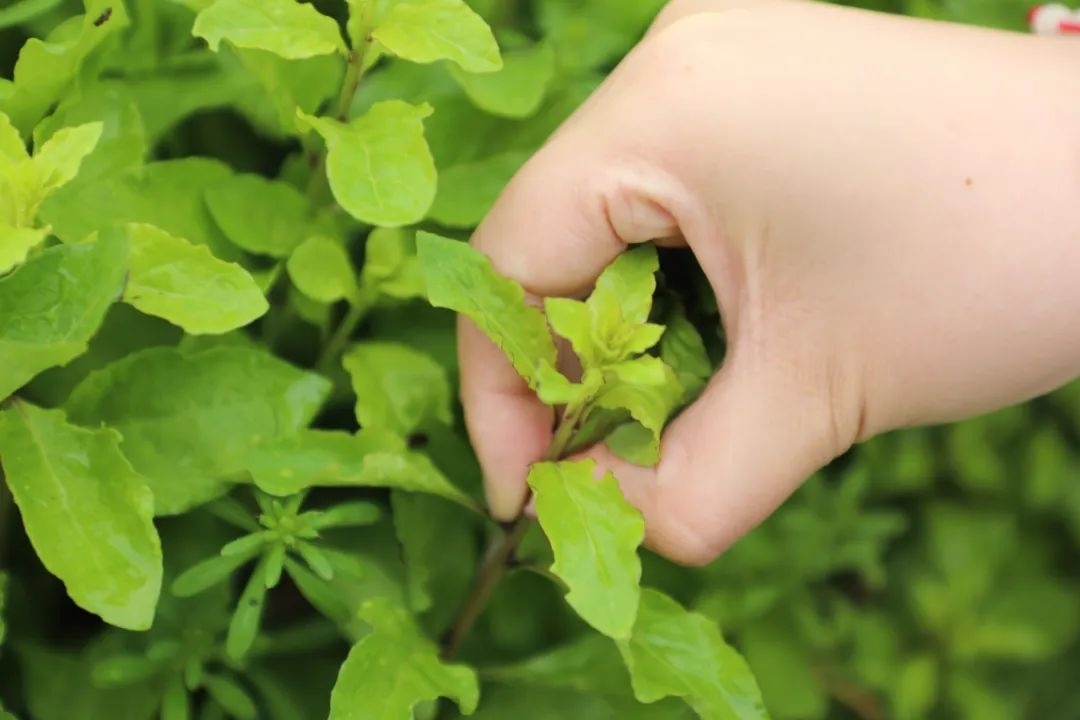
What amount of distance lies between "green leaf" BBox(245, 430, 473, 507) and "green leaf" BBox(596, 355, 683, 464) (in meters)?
0.12

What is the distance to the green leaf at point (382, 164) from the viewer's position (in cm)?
57

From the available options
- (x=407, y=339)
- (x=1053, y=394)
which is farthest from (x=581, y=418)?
(x=1053, y=394)

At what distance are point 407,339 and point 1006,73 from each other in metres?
0.44

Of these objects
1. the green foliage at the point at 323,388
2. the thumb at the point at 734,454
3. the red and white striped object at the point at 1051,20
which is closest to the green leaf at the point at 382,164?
the green foliage at the point at 323,388

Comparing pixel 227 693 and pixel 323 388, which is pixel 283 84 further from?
pixel 227 693

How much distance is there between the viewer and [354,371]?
2.33 feet

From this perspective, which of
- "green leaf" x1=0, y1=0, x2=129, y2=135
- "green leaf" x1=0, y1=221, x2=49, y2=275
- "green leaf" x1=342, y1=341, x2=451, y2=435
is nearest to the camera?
"green leaf" x1=0, y1=221, x2=49, y2=275

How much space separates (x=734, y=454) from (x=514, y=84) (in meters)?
0.31

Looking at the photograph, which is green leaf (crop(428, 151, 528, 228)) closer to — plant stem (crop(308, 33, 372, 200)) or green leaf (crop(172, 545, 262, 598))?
plant stem (crop(308, 33, 372, 200))

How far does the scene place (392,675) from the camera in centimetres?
61

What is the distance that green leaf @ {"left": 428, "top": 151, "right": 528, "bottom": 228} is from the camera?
0.73 metres

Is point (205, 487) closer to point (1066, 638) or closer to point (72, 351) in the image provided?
point (72, 351)

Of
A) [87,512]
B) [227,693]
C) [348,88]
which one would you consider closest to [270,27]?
[348,88]

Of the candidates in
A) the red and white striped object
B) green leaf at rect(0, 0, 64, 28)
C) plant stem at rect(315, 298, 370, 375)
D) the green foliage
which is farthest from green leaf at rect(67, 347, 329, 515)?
the red and white striped object
